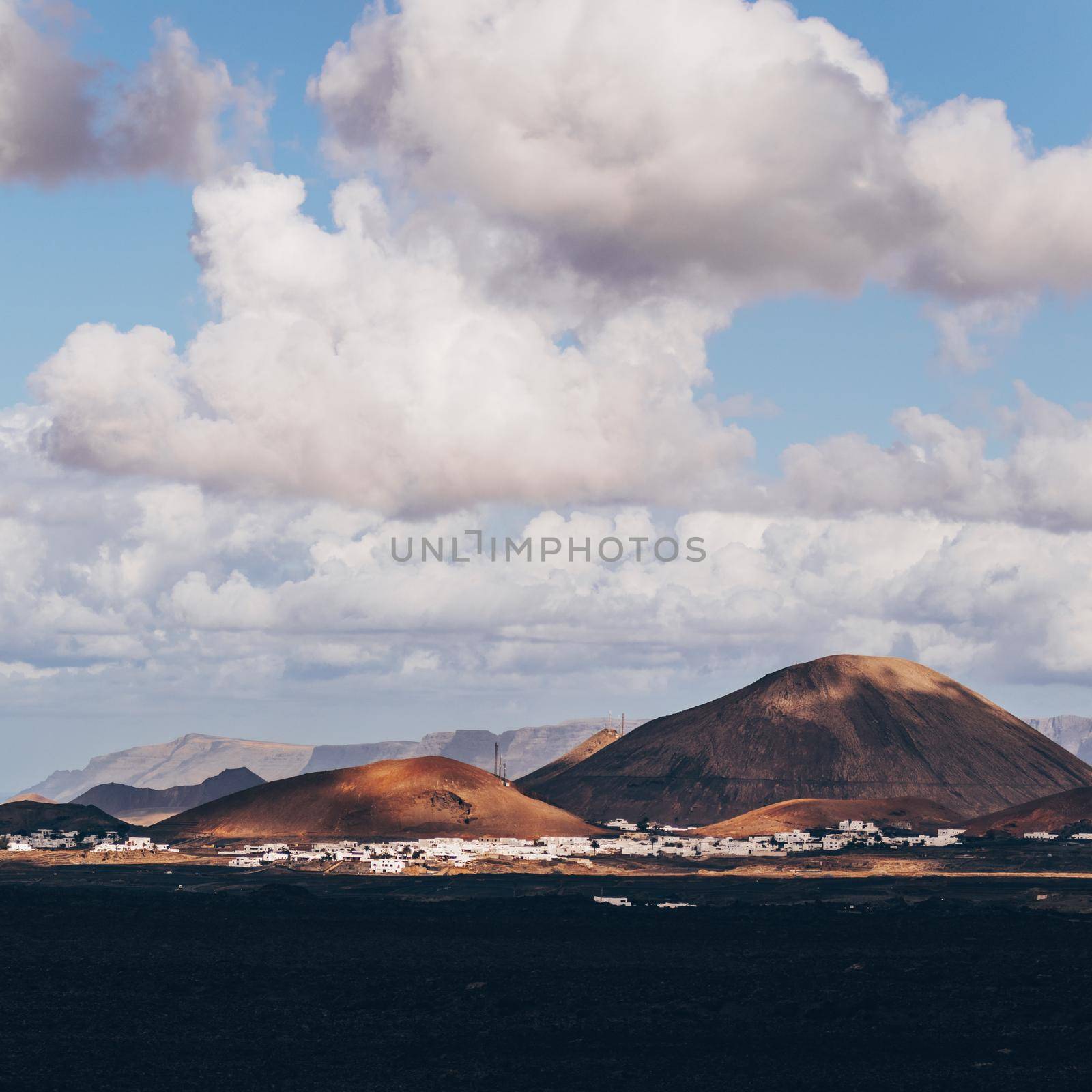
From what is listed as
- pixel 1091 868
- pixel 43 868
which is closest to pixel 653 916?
pixel 1091 868

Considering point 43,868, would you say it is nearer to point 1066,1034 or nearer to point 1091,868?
point 1091,868

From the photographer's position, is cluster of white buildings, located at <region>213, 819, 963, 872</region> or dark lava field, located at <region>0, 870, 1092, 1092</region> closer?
dark lava field, located at <region>0, 870, 1092, 1092</region>

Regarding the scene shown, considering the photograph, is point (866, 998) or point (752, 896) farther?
point (752, 896)

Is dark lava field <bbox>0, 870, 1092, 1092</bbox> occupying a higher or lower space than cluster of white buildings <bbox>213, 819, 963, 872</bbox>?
lower

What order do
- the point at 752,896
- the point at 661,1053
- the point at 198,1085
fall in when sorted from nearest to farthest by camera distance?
the point at 198,1085 < the point at 661,1053 < the point at 752,896

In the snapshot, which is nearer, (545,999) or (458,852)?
(545,999)

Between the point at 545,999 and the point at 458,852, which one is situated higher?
the point at 458,852

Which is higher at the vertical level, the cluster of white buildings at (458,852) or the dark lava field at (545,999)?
the cluster of white buildings at (458,852)

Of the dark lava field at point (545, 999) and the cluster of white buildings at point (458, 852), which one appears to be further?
the cluster of white buildings at point (458, 852)
